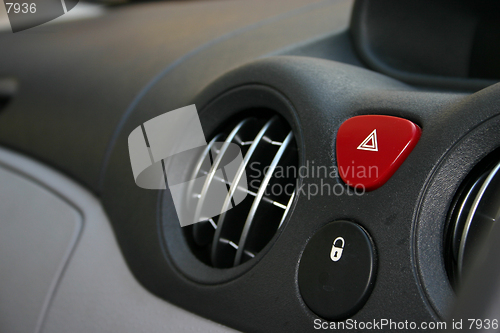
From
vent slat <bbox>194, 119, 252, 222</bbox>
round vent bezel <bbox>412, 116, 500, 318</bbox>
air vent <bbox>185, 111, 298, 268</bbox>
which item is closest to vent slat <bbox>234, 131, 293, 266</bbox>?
air vent <bbox>185, 111, 298, 268</bbox>

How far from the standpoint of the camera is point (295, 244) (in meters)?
0.71

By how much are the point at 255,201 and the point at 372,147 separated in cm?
23

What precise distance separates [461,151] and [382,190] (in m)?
0.12

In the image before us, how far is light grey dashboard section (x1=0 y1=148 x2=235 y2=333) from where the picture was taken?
85 centimetres

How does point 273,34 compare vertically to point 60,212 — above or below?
above

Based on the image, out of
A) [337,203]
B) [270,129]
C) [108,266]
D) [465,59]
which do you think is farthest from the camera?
[465,59]

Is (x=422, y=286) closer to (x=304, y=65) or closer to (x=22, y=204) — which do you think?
(x=304, y=65)

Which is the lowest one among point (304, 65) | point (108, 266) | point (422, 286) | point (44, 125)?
point (108, 266)

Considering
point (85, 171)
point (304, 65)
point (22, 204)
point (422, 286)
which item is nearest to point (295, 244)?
point (422, 286)

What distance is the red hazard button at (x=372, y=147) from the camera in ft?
2.16

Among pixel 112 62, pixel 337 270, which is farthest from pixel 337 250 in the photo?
pixel 112 62

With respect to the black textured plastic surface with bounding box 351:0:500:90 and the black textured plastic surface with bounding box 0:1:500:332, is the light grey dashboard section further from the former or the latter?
the black textured plastic surface with bounding box 351:0:500:90

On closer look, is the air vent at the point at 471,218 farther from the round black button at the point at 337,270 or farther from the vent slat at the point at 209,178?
the vent slat at the point at 209,178

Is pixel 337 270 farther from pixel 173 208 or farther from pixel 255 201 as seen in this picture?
pixel 173 208
